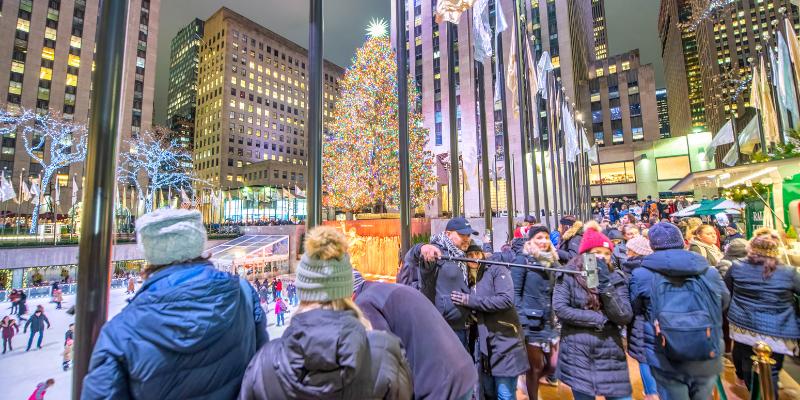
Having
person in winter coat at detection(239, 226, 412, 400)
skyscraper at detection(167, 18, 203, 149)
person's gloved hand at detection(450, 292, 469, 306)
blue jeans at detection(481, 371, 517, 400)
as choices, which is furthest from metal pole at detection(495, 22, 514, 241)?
skyscraper at detection(167, 18, 203, 149)

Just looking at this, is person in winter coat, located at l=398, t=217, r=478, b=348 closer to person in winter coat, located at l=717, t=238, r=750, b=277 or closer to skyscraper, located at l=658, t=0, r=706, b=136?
person in winter coat, located at l=717, t=238, r=750, b=277

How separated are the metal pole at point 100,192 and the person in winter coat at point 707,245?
7.08 meters

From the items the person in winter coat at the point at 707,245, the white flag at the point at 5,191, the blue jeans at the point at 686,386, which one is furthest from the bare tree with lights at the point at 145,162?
the blue jeans at the point at 686,386

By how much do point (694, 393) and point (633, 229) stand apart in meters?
4.10

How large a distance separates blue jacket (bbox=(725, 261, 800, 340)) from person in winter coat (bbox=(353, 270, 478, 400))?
3.78 m

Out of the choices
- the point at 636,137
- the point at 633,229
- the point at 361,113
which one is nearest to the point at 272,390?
the point at 633,229

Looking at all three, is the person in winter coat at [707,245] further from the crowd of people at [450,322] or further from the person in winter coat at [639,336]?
the person in winter coat at [639,336]

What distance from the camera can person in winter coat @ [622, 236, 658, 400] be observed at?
11.3ft

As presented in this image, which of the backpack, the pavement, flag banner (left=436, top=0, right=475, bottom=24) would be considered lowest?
the pavement

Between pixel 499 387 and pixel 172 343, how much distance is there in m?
2.98

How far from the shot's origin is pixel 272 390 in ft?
4.42

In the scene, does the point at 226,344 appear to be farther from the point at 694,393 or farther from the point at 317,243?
the point at 694,393

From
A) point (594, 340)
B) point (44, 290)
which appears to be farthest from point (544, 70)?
point (44, 290)

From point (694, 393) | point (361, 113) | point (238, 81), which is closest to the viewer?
point (694, 393)
